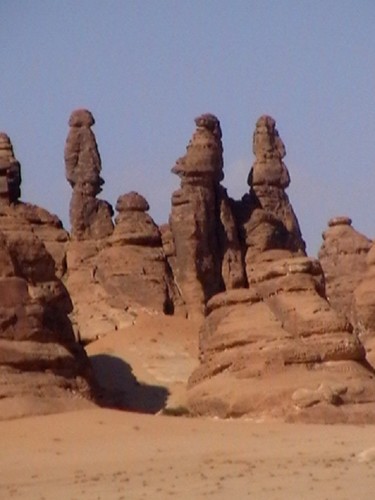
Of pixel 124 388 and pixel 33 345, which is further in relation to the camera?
pixel 124 388

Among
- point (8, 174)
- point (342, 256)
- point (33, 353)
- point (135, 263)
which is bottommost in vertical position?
point (33, 353)

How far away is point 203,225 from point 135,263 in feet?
10.8

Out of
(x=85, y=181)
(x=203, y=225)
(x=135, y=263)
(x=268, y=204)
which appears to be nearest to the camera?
(x=135, y=263)

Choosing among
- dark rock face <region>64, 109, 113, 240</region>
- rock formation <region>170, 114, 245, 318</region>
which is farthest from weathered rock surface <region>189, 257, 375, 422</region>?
dark rock face <region>64, 109, 113, 240</region>

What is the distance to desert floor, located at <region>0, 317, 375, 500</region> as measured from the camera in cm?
2145

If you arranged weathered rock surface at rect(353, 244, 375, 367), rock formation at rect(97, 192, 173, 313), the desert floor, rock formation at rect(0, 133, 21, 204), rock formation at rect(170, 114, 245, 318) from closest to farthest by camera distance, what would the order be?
1. the desert floor
2. weathered rock surface at rect(353, 244, 375, 367)
3. rock formation at rect(97, 192, 173, 313)
4. rock formation at rect(0, 133, 21, 204)
5. rock formation at rect(170, 114, 245, 318)

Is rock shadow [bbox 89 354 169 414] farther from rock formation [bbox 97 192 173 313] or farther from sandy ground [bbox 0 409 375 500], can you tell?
sandy ground [bbox 0 409 375 500]

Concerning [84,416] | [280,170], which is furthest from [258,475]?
[280,170]

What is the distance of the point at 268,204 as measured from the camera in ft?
200

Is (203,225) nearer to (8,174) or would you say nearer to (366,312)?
(8,174)

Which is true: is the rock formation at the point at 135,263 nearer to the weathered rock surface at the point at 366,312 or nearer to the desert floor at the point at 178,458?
the weathered rock surface at the point at 366,312

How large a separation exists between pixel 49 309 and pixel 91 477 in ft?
30.5

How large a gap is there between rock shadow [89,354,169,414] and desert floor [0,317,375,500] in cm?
803

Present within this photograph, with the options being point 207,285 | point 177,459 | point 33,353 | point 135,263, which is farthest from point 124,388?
point 177,459
